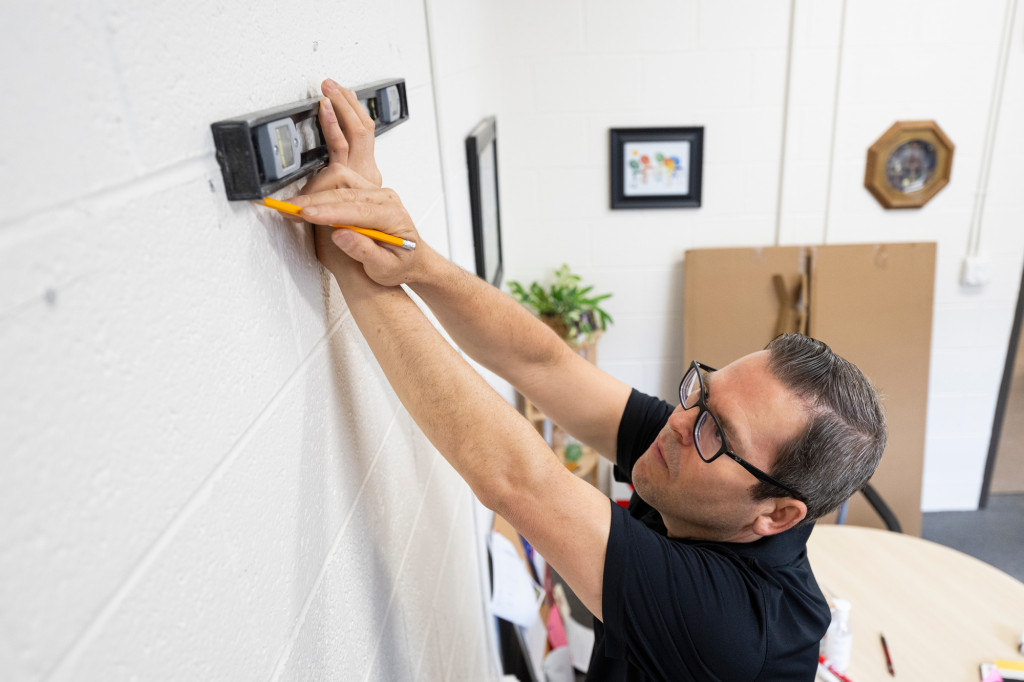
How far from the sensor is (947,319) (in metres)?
2.95

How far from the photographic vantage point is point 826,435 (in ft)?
3.46

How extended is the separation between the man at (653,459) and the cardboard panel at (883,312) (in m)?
1.76

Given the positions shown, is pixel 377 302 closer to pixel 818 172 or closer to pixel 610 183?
pixel 610 183

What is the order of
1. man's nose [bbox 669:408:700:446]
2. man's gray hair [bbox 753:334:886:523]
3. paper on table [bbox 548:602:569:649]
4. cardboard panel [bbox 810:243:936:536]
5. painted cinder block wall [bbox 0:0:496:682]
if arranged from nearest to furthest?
1. painted cinder block wall [bbox 0:0:496:682]
2. man's gray hair [bbox 753:334:886:523]
3. man's nose [bbox 669:408:700:446]
4. paper on table [bbox 548:602:569:649]
5. cardboard panel [bbox 810:243:936:536]

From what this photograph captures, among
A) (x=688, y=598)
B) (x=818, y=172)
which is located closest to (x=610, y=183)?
(x=818, y=172)

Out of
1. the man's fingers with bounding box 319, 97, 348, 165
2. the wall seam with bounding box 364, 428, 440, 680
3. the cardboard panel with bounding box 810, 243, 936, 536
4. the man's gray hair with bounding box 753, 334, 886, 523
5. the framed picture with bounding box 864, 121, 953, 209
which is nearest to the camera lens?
the man's fingers with bounding box 319, 97, 348, 165

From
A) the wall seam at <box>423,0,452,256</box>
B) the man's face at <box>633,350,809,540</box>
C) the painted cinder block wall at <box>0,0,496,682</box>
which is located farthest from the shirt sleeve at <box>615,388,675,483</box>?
the painted cinder block wall at <box>0,0,496,682</box>

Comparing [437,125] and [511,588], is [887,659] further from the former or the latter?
[437,125]

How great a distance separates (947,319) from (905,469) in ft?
2.27

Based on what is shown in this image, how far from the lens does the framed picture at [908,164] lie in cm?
267

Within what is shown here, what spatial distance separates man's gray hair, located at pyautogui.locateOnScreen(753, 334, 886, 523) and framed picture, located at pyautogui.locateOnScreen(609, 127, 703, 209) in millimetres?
1795

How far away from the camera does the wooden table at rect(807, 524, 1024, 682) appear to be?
5.42 ft

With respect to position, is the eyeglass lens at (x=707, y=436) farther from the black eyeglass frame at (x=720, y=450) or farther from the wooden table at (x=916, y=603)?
the wooden table at (x=916, y=603)

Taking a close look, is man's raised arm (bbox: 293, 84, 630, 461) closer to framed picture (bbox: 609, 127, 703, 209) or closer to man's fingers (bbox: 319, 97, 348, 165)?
man's fingers (bbox: 319, 97, 348, 165)
